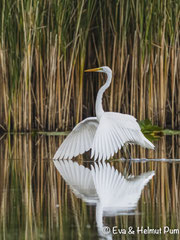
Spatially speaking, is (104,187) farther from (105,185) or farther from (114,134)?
(114,134)

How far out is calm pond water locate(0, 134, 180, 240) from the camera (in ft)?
9.77

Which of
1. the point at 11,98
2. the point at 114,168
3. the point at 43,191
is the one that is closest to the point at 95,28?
the point at 11,98

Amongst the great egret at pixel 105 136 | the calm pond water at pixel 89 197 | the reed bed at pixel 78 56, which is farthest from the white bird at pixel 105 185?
the reed bed at pixel 78 56

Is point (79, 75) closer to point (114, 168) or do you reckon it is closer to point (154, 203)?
point (114, 168)

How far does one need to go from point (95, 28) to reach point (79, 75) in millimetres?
895

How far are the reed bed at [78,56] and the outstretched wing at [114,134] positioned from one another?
2.85 metres

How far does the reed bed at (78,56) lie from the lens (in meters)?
8.74

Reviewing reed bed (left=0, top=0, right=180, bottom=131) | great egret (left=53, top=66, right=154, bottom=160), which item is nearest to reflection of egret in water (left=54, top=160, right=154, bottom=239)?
great egret (left=53, top=66, right=154, bottom=160)

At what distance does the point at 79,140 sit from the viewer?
6.46 m

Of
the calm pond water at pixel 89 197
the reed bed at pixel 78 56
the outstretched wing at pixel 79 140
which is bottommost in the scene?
the calm pond water at pixel 89 197

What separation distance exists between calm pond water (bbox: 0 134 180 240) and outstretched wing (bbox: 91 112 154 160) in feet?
0.69

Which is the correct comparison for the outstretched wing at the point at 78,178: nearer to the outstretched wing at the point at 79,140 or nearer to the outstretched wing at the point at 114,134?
the outstretched wing at the point at 79,140

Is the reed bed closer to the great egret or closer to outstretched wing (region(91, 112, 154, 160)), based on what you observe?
the great egret

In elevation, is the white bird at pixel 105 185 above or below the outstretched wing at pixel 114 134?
below
